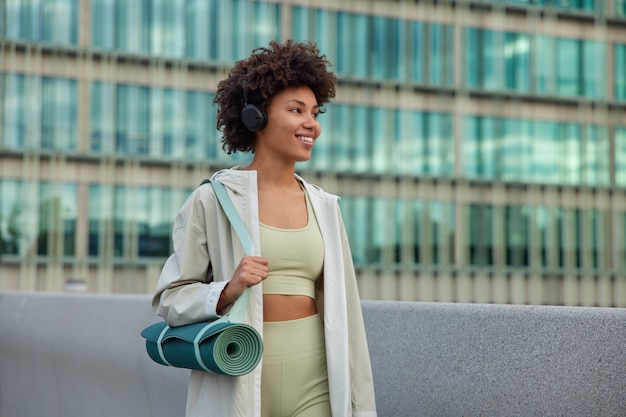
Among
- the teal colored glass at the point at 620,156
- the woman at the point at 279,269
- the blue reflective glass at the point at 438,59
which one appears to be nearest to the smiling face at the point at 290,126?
the woman at the point at 279,269

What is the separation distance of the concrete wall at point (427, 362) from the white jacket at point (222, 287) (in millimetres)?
751

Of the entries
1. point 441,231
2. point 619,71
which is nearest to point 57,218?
point 441,231

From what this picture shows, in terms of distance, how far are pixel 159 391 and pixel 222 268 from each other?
3180 mm

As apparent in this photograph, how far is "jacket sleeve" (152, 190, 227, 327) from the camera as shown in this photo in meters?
3.44

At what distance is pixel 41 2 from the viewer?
42.4 meters

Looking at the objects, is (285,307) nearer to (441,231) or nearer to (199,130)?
(199,130)

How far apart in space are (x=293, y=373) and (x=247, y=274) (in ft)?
1.43

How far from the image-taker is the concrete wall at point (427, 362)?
3.83m

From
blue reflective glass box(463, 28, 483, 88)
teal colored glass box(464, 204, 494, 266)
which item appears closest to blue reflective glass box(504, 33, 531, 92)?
blue reflective glass box(463, 28, 483, 88)

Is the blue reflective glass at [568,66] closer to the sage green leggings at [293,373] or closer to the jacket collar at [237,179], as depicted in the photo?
the jacket collar at [237,179]

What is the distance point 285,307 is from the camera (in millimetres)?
3594

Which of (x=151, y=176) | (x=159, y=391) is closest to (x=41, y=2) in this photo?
(x=151, y=176)

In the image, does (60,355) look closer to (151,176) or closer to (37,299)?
(37,299)

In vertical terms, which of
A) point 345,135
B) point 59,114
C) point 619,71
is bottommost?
point 345,135
